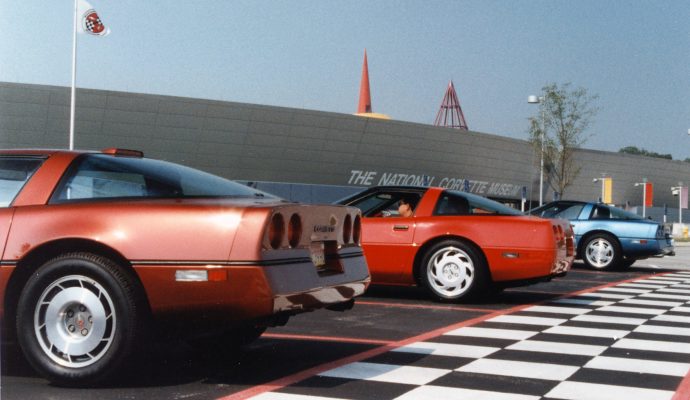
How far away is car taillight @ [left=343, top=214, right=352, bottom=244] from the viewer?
5875 millimetres

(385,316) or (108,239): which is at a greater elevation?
(108,239)

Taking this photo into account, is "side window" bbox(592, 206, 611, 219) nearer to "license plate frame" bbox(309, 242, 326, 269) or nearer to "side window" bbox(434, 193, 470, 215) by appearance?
"side window" bbox(434, 193, 470, 215)

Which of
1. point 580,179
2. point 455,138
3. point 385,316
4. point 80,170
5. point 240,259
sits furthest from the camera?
point 580,179

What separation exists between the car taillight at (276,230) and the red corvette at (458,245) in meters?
4.99

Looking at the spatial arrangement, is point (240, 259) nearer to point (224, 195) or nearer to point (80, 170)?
point (224, 195)

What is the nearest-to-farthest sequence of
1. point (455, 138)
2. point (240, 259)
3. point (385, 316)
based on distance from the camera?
point (240, 259)
point (385, 316)
point (455, 138)

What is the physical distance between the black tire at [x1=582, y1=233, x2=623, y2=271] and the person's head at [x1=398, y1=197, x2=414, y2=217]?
7.91 metres

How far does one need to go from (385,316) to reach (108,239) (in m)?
4.07

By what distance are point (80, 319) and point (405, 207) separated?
5777 millimetres

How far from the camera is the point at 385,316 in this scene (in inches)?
337

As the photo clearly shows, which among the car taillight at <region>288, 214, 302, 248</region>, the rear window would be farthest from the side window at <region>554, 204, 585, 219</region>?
the car taillight at <region>288, 214, 302, 248</region>

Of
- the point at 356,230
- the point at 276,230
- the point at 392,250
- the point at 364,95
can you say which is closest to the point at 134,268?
the point at 276,230

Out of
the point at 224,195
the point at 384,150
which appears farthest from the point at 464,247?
the point at 384,150

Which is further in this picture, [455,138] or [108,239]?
[455,138]
